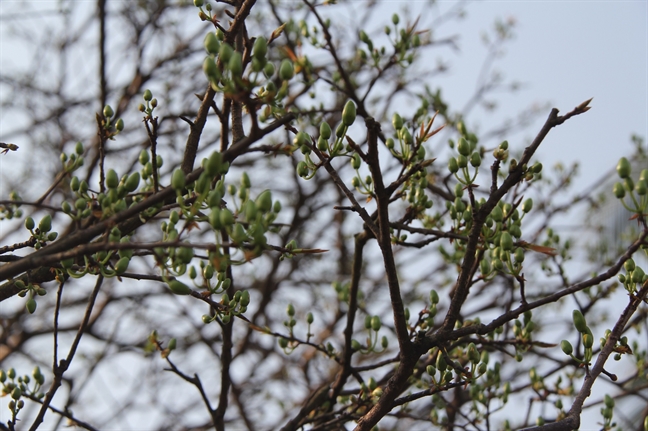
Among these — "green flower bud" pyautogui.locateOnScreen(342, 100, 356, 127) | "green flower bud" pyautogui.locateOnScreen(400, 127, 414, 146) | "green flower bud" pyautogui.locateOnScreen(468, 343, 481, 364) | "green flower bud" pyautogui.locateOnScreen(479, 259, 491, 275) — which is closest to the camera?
"green flower bud" pyautogui.locateOnScreen(342, 100, 356, 127)

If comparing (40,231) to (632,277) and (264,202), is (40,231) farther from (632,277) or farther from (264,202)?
(632,277)

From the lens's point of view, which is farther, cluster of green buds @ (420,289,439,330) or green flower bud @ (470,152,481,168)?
cluster of green buds @ (420,289,439,330)

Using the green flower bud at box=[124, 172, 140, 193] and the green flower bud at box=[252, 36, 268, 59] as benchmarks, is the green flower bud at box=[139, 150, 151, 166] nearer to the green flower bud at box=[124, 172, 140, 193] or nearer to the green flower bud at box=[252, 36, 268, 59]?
the green flower bud at box=[124, 172, 140, 193]

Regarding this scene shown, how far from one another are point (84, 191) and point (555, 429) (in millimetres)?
1279

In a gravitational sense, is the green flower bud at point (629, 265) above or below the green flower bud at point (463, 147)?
below

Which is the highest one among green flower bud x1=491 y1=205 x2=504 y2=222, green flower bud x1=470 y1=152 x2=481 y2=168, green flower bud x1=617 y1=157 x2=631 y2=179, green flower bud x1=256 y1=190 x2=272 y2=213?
green flower bud x1=470 y1=152 x2=481 y2=168

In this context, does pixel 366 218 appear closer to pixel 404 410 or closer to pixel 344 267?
pixel 404 410

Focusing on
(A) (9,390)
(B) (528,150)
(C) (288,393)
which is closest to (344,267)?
(C) (288,393)

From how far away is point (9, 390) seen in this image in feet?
6.55

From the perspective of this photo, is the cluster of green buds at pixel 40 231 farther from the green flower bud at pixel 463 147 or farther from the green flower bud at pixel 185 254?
the green flower bud at pixel 463 147

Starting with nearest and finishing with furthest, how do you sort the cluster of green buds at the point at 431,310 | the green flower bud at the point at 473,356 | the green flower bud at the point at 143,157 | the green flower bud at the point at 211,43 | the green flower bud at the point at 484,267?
1. the green flower bud at the point at 211,43
2. the green flower bud at the point at 143,157
3. the green flower bud at the point at 473,356
4. the green flower bud at the point at 484,267
5. the cluster of green buds at the point at 431,310

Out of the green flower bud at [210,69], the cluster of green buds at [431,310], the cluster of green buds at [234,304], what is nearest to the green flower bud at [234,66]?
the green flower bud at [210,69]

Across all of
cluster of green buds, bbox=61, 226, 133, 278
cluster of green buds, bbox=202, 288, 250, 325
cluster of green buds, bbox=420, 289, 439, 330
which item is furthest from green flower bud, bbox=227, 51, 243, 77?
cluster of green buds, bbox=420, 289, 439, 330

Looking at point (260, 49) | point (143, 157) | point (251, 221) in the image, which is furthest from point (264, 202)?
point (143, 157)
